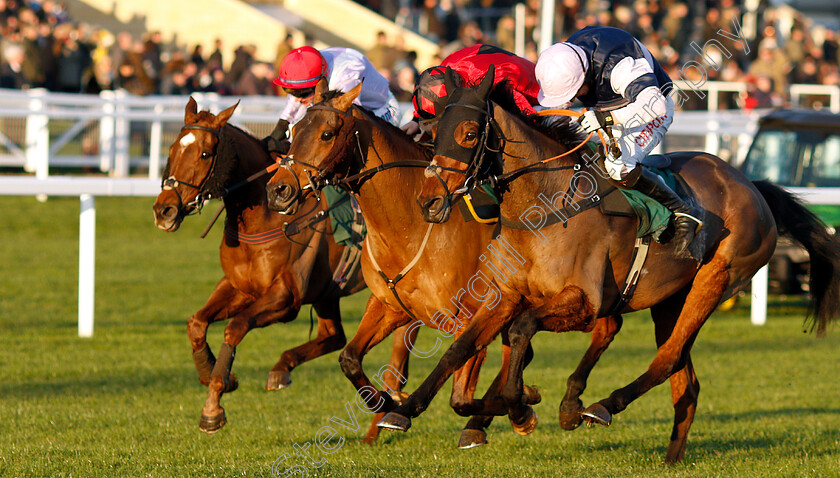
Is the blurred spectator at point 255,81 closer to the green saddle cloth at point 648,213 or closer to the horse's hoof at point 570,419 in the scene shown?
the green saddle cloth at point 648,213

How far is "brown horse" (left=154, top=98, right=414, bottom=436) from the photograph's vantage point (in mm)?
5871

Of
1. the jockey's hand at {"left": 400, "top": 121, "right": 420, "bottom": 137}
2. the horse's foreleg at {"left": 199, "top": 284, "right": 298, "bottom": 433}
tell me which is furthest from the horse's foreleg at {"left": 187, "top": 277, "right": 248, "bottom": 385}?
the jockey's hand at {"left": 400, "top": 121, "right": 420, "bottom": 137}

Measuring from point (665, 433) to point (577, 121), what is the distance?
2.01 m

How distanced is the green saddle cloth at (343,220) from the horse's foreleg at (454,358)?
148 centimetres

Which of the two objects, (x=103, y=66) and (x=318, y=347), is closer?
(x=318, y=347)

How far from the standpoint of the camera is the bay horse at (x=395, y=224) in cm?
501

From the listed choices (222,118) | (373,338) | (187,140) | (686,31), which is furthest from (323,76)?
(686,31)

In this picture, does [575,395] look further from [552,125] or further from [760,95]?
[760,95]

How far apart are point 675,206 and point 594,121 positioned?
546 mm

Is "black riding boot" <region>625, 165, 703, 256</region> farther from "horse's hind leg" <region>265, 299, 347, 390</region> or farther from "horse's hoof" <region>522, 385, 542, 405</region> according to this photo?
"horse's hind leg" <region>265, 299, 347, 390</region>

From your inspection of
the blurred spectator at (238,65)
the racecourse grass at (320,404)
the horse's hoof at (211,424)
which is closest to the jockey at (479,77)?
the racecourse grass at (320,404)

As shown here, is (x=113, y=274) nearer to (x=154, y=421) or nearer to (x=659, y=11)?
(x=154, y=421)

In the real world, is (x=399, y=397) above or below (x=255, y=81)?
above

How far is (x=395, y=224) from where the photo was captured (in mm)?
5172
